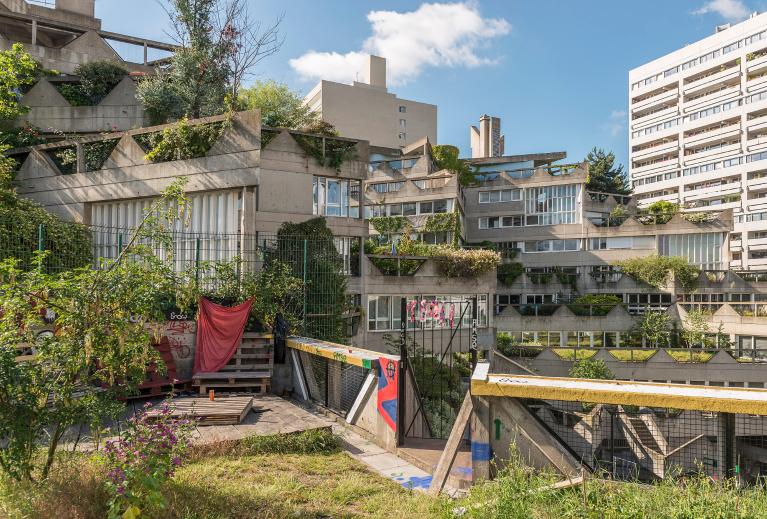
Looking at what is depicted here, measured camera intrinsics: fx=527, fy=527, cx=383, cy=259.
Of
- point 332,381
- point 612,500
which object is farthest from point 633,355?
point 612,500

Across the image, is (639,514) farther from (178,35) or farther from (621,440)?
(178,35)

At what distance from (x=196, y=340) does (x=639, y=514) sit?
30.8 feet

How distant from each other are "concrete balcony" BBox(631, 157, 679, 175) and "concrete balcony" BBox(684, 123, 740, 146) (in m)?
2.75

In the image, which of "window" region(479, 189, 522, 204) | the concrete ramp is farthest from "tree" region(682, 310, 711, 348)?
the concrete ramp

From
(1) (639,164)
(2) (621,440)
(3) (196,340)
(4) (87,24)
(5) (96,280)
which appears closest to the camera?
(5) (96,280)

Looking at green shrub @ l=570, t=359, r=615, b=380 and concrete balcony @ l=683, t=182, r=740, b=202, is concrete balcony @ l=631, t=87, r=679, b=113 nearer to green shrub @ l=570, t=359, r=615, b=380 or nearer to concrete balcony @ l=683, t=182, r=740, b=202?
concrete balcony @ l=683, t=182, r=740, b=202

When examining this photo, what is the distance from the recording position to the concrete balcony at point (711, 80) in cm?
6166

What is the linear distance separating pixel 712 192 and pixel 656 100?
15568 millimetres

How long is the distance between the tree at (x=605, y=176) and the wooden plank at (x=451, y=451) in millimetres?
59376

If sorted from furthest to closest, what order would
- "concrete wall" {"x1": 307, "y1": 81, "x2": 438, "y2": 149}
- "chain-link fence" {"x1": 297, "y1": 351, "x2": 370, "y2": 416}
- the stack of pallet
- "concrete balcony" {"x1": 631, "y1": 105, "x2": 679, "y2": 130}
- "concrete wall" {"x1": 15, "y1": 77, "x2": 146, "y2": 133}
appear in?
"concrete balcony" {"x1": 631, "y1": 105, "x2": 679, "y2": 130}, "concrete wall" {"x1": 307, "y1": 81, "x2": 438, "y2": 149}, "concrete wall" {"x1": 15, "y1": 77, "x2": 146, "y2": 133}, the stack of pallet, "chain-link fence" {"x1": 297, "y1": 351, "x2": 370, "y2": 416}

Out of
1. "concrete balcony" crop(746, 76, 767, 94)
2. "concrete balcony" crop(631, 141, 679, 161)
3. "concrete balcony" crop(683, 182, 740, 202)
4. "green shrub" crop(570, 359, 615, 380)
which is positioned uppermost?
"concrete balcony" crop(746, 76, 767, 94)

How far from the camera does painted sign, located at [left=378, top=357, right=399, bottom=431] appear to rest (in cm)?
769

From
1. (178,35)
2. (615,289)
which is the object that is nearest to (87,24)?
(178,35)

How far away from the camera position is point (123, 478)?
462 cm
